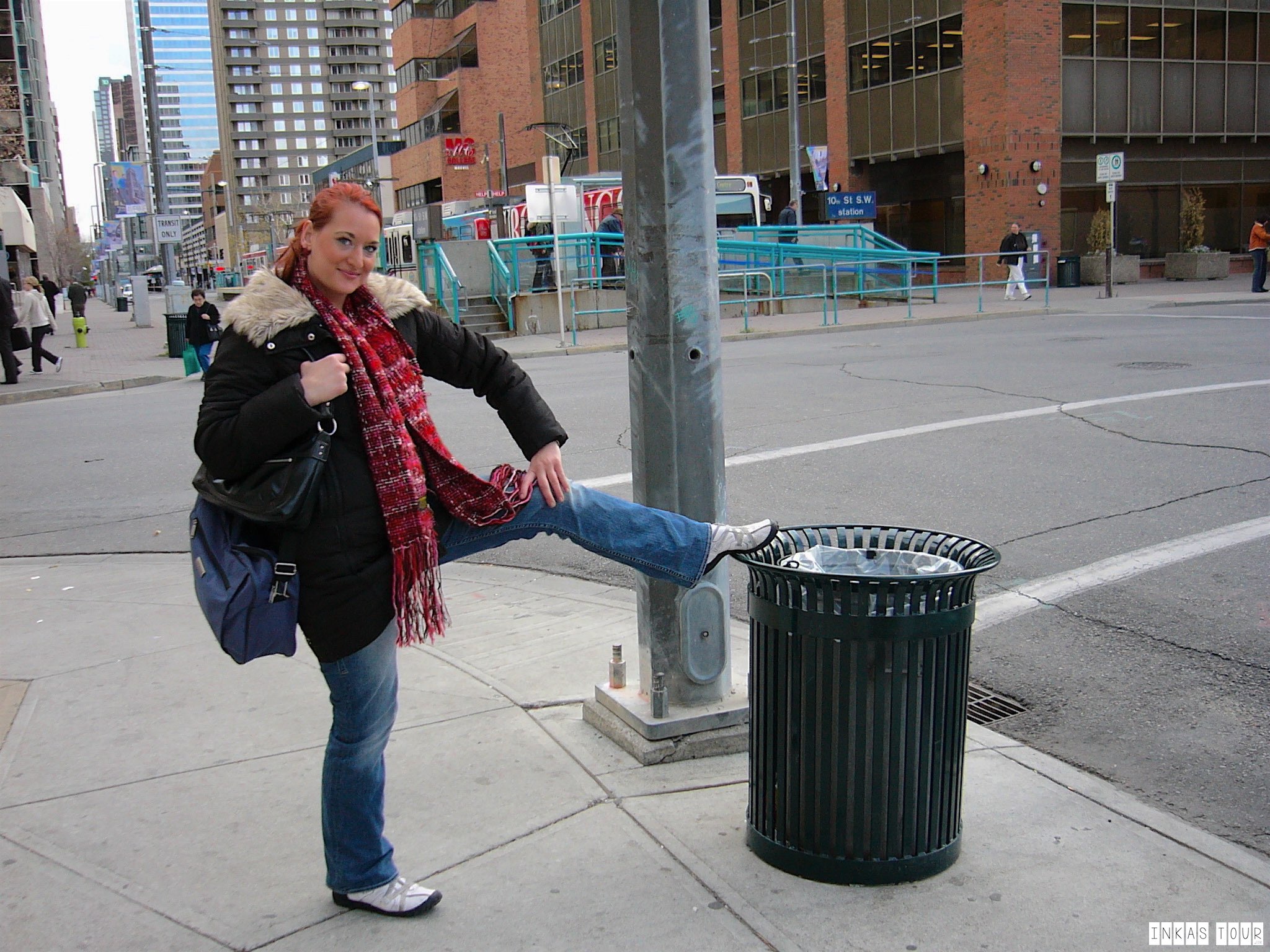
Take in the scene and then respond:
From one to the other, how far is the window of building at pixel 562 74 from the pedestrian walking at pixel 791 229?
23473 mm

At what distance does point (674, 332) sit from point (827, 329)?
59.5 ft

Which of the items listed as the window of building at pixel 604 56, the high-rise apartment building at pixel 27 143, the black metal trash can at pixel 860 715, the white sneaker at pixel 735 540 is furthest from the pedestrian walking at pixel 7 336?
the window of building at pixel 604 56

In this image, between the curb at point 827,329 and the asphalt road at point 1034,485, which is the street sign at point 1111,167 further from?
the asphalt road at point 1034,485

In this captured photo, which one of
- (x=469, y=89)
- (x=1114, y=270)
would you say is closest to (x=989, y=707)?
(x=1114, y=270)

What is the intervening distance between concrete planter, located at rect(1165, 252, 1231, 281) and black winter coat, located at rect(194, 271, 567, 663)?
1238 inches

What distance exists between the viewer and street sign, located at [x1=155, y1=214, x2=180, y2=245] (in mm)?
41375

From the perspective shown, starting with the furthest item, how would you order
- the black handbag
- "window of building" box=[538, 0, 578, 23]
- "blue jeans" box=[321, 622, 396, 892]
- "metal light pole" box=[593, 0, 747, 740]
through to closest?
"window of building" box=[538, 0, 578, 23] < "metal light pole" box=[593, 0, 747, 740] < "blue jeans" box=[321, 622, 396, 892] < the black handbag

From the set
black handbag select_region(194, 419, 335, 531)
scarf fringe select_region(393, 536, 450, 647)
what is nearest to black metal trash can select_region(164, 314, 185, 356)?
scarf fringe select_region(393, 536, 450, 647)

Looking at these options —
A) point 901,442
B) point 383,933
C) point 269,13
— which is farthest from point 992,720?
point 269,13

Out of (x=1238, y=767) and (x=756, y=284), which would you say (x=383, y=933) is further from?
(x=756, y=284)

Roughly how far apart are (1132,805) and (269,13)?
584 ft

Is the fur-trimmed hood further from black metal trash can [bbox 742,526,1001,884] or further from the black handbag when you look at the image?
black metal trash can [bbox 742,526,1001,884]

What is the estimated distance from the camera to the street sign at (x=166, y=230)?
41.4 meters

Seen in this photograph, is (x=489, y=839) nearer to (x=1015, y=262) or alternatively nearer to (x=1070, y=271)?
(x=1015, y=262)
